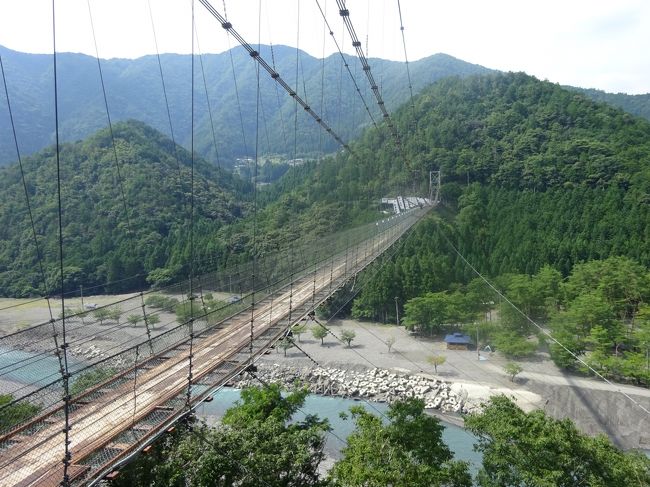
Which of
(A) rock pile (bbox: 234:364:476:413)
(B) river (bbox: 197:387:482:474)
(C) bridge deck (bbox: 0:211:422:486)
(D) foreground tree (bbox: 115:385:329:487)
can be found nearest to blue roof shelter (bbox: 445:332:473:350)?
(A) rock pile (bbox: 234:364:476:413)

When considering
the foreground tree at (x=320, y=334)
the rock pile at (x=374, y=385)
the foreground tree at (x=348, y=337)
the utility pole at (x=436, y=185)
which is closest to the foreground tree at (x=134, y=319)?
the rock pile at (x=374, y=385)

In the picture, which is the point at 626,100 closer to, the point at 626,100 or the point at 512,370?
the point at 626,100

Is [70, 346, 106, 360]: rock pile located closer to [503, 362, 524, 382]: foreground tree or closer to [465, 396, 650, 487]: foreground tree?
[503, 362, 524, 382]: foreground tree

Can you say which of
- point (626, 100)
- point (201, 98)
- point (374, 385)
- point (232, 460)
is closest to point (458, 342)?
point (374, 385)

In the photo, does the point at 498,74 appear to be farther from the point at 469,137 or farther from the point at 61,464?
the point at 61,464

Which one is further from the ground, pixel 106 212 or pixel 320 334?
pixel 106 212

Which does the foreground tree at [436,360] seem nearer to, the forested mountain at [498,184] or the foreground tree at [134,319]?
the forested mountain at [498,184]
